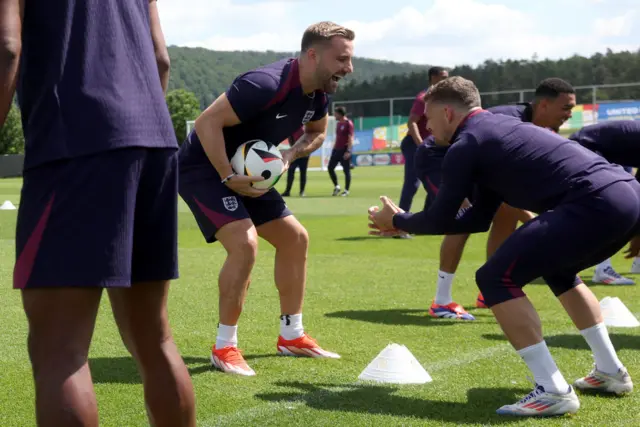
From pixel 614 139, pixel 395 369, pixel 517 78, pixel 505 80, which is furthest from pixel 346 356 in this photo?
pixel 517 78

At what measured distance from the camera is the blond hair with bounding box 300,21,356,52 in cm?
566

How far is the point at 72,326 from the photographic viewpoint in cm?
278

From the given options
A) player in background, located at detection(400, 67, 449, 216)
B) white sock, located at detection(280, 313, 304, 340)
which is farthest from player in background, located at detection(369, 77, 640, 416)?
player in background, located at detection(400, 67, 449, 216)

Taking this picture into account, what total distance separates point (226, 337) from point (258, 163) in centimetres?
108

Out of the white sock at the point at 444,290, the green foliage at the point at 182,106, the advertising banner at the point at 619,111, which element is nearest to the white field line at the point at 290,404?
the white sock at the point at 444,290

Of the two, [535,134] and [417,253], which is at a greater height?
[535,134]

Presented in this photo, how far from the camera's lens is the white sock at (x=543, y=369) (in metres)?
4.73

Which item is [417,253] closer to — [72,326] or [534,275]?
[534,275]

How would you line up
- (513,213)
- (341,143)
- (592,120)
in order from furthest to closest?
(592,120) < (341,143) < (513,213)

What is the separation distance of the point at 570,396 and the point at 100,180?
291cm

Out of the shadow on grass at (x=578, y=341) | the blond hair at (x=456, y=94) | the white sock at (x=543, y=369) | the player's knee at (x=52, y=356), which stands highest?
the blond hair at (x=456, y=94)

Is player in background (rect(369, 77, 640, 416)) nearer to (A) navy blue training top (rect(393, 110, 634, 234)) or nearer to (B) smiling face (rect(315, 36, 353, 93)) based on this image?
(A) navy blue training top (rect(393, 110, 634, 234))

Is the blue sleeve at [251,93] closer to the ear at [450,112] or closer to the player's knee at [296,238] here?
the player's knee at [296,238]

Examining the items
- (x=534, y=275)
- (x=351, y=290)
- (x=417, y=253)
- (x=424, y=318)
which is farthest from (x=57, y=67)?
(x=417, y=253)
